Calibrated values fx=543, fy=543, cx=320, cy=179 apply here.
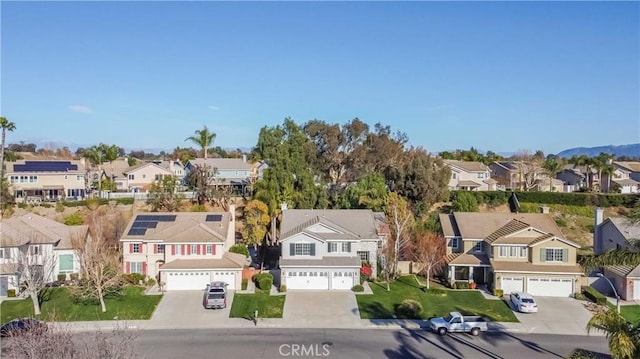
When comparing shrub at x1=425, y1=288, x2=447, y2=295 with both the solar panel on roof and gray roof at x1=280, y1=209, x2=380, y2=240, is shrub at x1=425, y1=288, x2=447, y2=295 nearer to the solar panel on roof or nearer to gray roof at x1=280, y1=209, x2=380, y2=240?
gray roof at x1=280, y1=209, x2=380, y2=240

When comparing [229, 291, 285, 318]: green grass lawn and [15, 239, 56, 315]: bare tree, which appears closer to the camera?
[15, 239, 56, 315]: bare tree

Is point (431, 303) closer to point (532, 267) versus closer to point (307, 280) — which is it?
point (532, 267)

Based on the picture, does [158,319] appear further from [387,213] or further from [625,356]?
[625,356]

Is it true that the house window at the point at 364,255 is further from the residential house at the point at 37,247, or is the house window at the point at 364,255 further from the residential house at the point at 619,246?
the residential house at the point at 37,247

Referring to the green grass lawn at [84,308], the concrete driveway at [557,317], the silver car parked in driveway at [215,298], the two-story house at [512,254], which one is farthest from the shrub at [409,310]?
the green grass lawn at [84,308]

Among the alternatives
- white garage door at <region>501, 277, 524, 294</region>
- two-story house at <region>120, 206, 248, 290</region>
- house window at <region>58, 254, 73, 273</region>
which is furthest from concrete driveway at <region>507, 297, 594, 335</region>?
house window at <region>58, 254, 73, 273</region>

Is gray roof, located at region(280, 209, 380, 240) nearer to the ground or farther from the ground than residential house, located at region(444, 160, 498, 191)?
nearer to the ground

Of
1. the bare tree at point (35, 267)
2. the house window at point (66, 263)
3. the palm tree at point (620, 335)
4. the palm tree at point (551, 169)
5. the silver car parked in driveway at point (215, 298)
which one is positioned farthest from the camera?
the palm tree at point (551, 169)
